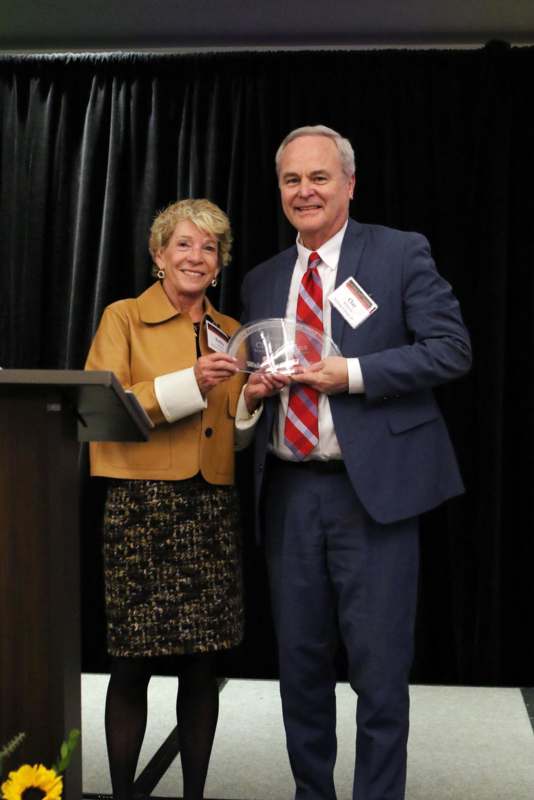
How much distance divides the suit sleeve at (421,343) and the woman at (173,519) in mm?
357

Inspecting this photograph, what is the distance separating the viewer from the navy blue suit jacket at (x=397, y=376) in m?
2.31

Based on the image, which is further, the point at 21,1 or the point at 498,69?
the point at 498,69

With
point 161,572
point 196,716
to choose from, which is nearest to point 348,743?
point 196,716

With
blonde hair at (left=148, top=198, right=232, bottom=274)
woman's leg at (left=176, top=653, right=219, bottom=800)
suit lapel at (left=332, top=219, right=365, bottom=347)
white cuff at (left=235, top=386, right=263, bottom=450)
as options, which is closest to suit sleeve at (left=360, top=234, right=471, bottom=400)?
suit lapel at (left=332, top=219, right=365, bottom=347)

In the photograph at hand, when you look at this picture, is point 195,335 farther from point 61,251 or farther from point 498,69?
point 498,69

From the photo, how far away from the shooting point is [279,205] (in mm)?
4008

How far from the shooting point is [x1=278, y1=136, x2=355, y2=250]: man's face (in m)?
2.42

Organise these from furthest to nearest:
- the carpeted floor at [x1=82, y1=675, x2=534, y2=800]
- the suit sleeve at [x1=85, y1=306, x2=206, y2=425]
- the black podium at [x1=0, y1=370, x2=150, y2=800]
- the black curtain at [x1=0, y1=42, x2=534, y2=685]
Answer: the black curtain at [x1=0, y1=42, x2=534, y2=685] → the carpeted floor at [x1=82, y1=675, x2=534, y2=800] → the suit sleeve at [x1=85, y1=306, x2=206, y2=425] → the black podium at [x1=0, y1=370, x2=150, y2=800]

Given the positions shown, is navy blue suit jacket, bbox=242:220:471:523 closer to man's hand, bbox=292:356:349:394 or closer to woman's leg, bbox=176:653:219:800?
man's hand, bbox=292:356:349:394

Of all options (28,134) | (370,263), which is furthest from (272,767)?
(28,134)

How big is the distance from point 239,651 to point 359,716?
179cm

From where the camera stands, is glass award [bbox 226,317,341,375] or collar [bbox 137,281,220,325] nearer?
glass award [bbox 226,317,341,375]

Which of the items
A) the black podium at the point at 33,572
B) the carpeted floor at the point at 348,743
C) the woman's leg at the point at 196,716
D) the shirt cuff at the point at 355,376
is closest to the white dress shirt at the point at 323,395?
the shirt cuff at the point at 355,376

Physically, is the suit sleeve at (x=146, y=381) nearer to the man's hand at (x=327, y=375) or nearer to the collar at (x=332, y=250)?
the man's hand at (x=327, y=375)
